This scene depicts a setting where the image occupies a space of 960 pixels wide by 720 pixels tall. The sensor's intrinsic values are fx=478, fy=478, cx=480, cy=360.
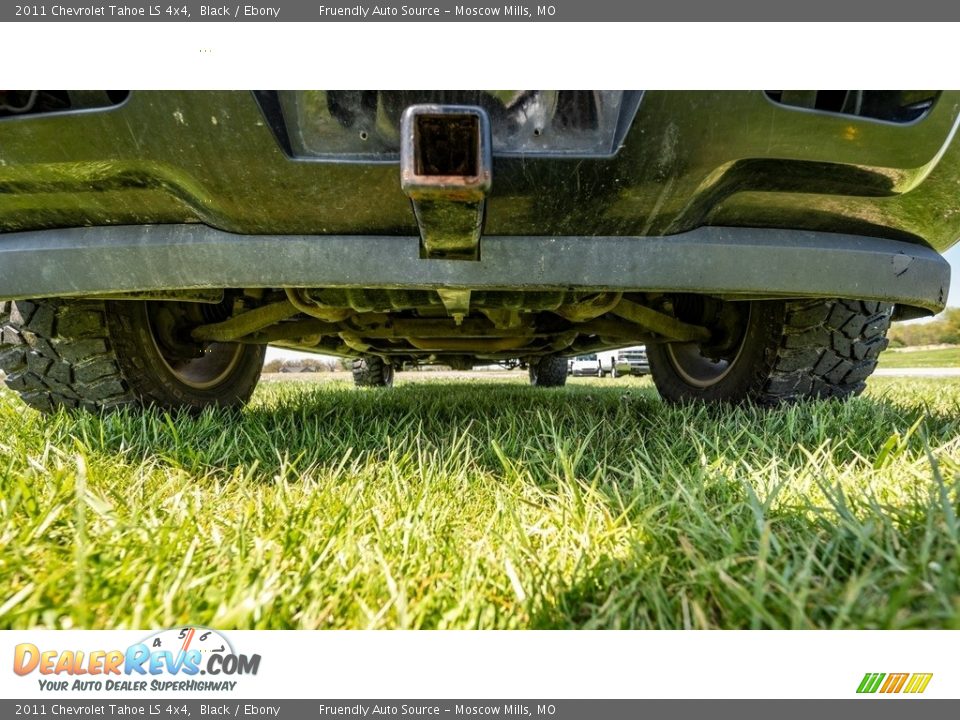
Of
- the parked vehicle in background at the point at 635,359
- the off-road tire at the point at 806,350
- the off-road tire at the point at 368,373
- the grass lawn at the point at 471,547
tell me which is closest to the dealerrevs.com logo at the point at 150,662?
the grass lawn at the point at 471,547

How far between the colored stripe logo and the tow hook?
27.4 inches

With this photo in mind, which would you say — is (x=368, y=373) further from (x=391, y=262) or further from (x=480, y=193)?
(x=480, y=193)

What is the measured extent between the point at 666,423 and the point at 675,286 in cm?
56

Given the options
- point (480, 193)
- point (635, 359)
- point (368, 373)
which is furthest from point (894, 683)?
point (635, 359)

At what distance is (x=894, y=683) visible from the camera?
0.47 metres

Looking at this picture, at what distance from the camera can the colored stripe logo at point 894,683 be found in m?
0.46

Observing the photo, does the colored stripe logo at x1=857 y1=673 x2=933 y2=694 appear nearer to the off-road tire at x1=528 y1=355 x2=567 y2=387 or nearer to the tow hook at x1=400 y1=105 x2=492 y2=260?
the tow hook at x1=400 y1=105 x2=492 y2=260

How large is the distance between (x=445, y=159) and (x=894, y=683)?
79cm

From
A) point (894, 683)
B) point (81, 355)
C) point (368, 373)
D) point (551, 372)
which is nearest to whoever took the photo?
point (894, 683)

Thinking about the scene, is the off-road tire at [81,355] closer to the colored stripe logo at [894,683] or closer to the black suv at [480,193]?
the black suv at [480,193]

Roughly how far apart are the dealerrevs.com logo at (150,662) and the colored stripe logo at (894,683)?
0.60 metres

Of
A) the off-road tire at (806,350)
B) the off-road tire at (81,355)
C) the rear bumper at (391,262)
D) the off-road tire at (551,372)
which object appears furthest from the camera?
the off-road tire at (551,372)

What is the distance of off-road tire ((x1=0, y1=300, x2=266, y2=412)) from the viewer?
121 centimetres

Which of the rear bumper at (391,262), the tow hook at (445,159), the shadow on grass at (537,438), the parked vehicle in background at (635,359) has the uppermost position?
the tow hook at (445,159)
